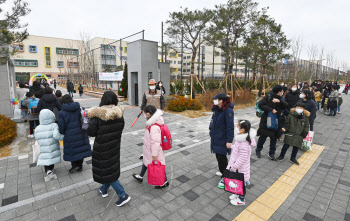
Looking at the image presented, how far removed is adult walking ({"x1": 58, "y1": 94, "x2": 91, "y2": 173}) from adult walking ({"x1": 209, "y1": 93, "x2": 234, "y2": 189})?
2551 millimetres

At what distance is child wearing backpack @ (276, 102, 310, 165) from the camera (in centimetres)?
436

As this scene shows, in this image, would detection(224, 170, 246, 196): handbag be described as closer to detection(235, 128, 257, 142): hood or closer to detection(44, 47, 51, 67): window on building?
detection(235, 128, 257, 142): hood

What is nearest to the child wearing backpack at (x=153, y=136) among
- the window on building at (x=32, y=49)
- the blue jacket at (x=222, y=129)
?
the blue jacket at (x=222, y=129)

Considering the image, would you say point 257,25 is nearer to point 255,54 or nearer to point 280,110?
point 255,54

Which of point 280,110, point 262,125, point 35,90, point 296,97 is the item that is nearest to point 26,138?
point 35,90

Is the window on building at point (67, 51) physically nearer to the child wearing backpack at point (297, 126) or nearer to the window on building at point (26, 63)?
the window on building at point (26, 63)

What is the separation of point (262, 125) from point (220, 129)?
1916mm

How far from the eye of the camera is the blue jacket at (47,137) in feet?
11.4

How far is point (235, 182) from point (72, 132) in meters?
3.04

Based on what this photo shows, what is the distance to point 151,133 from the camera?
2.96 meters

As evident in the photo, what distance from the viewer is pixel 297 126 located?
446 cm

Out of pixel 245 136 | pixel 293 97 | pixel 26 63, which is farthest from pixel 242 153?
pixel 26 63

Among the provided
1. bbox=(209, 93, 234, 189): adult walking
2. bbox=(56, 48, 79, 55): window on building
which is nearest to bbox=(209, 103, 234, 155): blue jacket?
bbox=(209, 93, 234, 189): adult walking

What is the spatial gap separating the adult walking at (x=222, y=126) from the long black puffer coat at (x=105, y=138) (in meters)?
1.70
